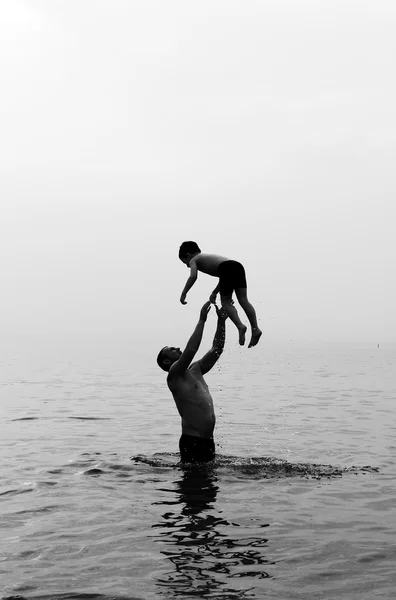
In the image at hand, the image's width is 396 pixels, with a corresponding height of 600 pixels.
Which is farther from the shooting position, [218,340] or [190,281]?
[218,340]

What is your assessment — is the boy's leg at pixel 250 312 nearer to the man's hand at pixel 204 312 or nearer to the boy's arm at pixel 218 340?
the boy's arm at pixel 218 340

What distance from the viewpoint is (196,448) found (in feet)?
38.1

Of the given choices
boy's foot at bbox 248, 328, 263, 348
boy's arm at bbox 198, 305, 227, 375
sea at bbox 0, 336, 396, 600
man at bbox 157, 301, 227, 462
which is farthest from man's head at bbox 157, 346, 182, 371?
sea at bbox 0, 336, 396, 600

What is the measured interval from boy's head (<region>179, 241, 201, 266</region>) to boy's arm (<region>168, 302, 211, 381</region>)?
95 cm

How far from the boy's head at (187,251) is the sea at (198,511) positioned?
3.56m

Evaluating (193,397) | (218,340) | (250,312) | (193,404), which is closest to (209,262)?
(250,312)

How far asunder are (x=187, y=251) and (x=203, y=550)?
5.07 metres

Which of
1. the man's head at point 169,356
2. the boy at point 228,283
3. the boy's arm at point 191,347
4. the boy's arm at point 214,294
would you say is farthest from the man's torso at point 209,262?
the man's head at point 169,356

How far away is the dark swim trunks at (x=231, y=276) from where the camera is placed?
10.8 meters

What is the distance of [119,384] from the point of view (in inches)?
1452

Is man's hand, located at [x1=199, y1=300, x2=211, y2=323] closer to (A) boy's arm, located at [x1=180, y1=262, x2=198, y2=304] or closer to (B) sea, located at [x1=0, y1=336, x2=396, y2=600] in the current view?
(A) boy's arm, located at [x1=180, y1=262, x2=198, y2=304]

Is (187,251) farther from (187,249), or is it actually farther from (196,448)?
(196,448)

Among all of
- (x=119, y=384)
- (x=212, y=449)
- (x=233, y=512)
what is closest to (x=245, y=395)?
(x=119, y=384)

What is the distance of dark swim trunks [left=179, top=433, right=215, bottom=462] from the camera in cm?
1153
